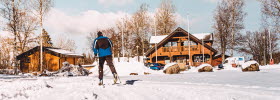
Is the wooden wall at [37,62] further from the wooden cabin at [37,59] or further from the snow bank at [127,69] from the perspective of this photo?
the snow bank at [127,69]

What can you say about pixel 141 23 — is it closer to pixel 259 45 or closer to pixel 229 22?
pixel 229 22

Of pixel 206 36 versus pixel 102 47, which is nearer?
pixel 102 47

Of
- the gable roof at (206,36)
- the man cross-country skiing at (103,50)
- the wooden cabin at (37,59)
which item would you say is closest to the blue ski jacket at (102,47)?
the man cross-country skiing at (103,50)

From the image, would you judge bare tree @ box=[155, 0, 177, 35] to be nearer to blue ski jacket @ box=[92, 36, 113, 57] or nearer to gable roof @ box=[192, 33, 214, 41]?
gable roof @ box=[192, 33, 214, 41]

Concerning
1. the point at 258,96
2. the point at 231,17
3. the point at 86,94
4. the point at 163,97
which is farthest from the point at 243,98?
the point at 231,17

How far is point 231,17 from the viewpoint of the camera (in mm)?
38625

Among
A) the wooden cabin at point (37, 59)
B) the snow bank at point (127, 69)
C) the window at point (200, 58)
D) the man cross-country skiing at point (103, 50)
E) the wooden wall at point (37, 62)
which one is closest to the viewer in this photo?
the man cross-country skiing at point (103, 50)

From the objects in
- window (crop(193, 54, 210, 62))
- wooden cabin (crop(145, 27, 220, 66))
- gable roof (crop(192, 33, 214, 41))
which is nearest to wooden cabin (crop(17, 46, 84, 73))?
wooden cabin (crop(145, 27, 220, 66))

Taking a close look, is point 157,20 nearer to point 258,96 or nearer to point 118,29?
point 118,29

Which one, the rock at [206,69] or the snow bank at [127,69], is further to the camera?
the snow bank at [127,69]

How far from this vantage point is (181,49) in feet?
128

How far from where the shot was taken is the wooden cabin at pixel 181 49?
124 ft

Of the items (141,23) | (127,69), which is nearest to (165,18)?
(141,23)

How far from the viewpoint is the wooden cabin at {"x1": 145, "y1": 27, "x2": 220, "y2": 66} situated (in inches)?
1484
